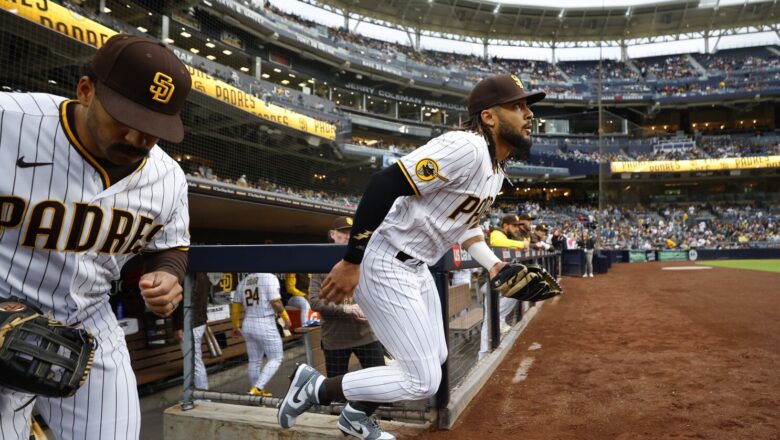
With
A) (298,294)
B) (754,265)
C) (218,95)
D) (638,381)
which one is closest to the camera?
(638,381)

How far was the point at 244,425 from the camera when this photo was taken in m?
2.53

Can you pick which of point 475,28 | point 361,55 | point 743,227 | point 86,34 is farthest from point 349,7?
point 743,227

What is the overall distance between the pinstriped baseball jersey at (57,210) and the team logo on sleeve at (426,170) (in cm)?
98

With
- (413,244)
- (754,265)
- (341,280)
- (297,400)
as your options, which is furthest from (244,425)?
(754,265)

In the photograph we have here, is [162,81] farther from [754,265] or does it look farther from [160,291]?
[754,265]

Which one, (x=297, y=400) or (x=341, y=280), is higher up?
(x=341, y=280)

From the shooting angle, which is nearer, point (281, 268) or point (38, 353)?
point (38, 353)

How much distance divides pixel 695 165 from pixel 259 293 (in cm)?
3934

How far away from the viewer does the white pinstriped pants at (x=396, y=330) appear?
2010 mm

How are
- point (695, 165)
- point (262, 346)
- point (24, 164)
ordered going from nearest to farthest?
point (24, 164) → point (262, 346) → point (695, 165)

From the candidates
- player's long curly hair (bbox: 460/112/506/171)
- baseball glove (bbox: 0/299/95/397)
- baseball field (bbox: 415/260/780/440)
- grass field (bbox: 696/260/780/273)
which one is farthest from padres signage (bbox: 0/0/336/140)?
grass field (bbox: 696/260/780/273)

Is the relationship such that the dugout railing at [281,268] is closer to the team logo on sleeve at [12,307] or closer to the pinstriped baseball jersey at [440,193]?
the pinstriped baseball jersey at [440,193]

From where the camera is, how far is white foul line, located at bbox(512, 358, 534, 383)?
336 centimetres

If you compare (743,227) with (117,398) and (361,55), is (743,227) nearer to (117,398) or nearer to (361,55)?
A: (361,55)
